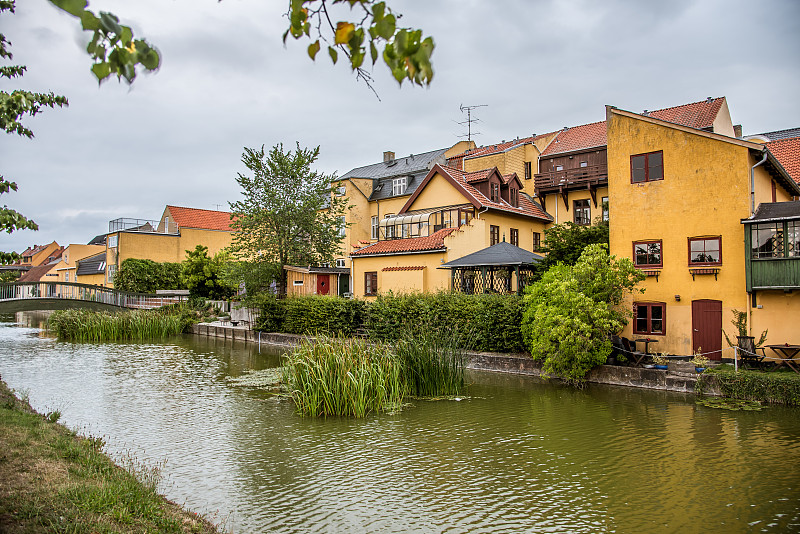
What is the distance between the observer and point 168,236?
2058 inches

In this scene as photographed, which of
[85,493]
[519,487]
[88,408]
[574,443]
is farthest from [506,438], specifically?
[88,408]

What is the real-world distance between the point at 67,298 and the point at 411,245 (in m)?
20.6

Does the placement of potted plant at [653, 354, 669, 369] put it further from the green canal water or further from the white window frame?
the white window frame

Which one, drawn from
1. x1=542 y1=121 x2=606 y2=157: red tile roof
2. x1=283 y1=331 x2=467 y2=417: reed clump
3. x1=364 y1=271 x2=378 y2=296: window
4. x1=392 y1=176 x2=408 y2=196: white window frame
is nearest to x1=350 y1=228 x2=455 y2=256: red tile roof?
x1=364 y1=271 x2=378 y2=296: window

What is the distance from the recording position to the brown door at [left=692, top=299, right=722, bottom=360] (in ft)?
54.1

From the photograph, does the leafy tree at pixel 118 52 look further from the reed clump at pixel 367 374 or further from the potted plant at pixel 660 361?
the potted plant at pixel 660 361

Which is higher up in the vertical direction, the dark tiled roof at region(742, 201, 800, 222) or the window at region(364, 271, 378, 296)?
the dark tiled roof at region(742, 201, 800, 222)

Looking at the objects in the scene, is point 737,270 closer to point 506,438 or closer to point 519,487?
point 506,438

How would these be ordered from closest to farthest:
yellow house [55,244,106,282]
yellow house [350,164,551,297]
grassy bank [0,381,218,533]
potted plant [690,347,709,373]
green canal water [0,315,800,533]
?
1. grassy bank [0,381,218,533]
2. green canal water [0,315,800,533]
3. potted plant [690,347,709,373]
4. yellow house [350,164,551,297]
5. yellow house [55,244,106,282]

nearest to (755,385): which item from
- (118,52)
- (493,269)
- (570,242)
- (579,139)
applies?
(570,242)

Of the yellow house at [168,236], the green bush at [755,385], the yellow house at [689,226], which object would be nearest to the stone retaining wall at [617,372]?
the green bush at [755,385]

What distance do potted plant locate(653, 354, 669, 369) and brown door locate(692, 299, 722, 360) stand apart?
5.01 feet

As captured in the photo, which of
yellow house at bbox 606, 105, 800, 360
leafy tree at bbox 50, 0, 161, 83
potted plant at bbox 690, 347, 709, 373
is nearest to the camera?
leafy tree at bbox 50, 0, 161, 83

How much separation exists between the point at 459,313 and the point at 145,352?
552 inches
